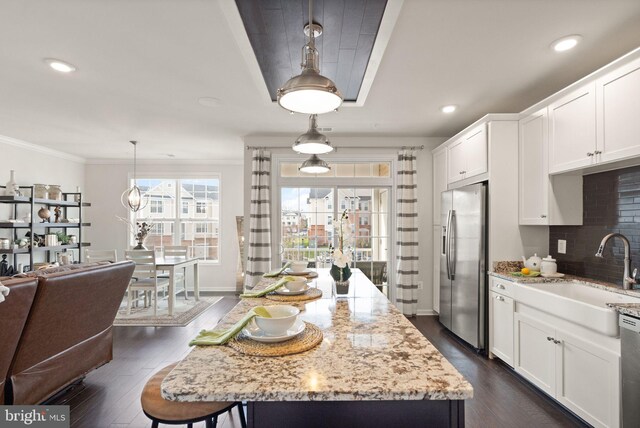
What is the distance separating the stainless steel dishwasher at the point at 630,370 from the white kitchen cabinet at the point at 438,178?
9.06 feet

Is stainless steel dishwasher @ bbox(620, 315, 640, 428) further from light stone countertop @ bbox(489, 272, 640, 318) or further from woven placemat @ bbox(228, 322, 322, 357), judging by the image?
woven placemat @ bbox(228, 322, 322, 357)

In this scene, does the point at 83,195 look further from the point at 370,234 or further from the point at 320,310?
the point at 320,310

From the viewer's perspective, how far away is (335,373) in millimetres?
964

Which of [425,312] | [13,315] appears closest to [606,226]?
[425,312]

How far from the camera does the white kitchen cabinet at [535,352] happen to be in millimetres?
2389

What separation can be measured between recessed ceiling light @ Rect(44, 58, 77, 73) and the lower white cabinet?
4161 mm

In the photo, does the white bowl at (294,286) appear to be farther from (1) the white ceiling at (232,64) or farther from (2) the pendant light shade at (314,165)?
(1) the white ceiling at (232,64)

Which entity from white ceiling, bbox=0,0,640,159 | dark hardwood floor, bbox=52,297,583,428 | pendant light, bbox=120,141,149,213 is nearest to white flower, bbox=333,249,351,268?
dark hardwood floor, bbox=52,297,583,428

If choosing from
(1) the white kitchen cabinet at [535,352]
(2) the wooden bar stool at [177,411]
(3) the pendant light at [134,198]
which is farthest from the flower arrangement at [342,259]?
(3) the pendant light at [134,198]

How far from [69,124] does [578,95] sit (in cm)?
541

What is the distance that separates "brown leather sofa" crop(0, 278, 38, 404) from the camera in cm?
186

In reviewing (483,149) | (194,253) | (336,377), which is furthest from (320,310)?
(194,253)

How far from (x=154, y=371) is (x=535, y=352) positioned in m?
3.19

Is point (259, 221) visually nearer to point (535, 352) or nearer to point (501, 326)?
point (501, 326)
